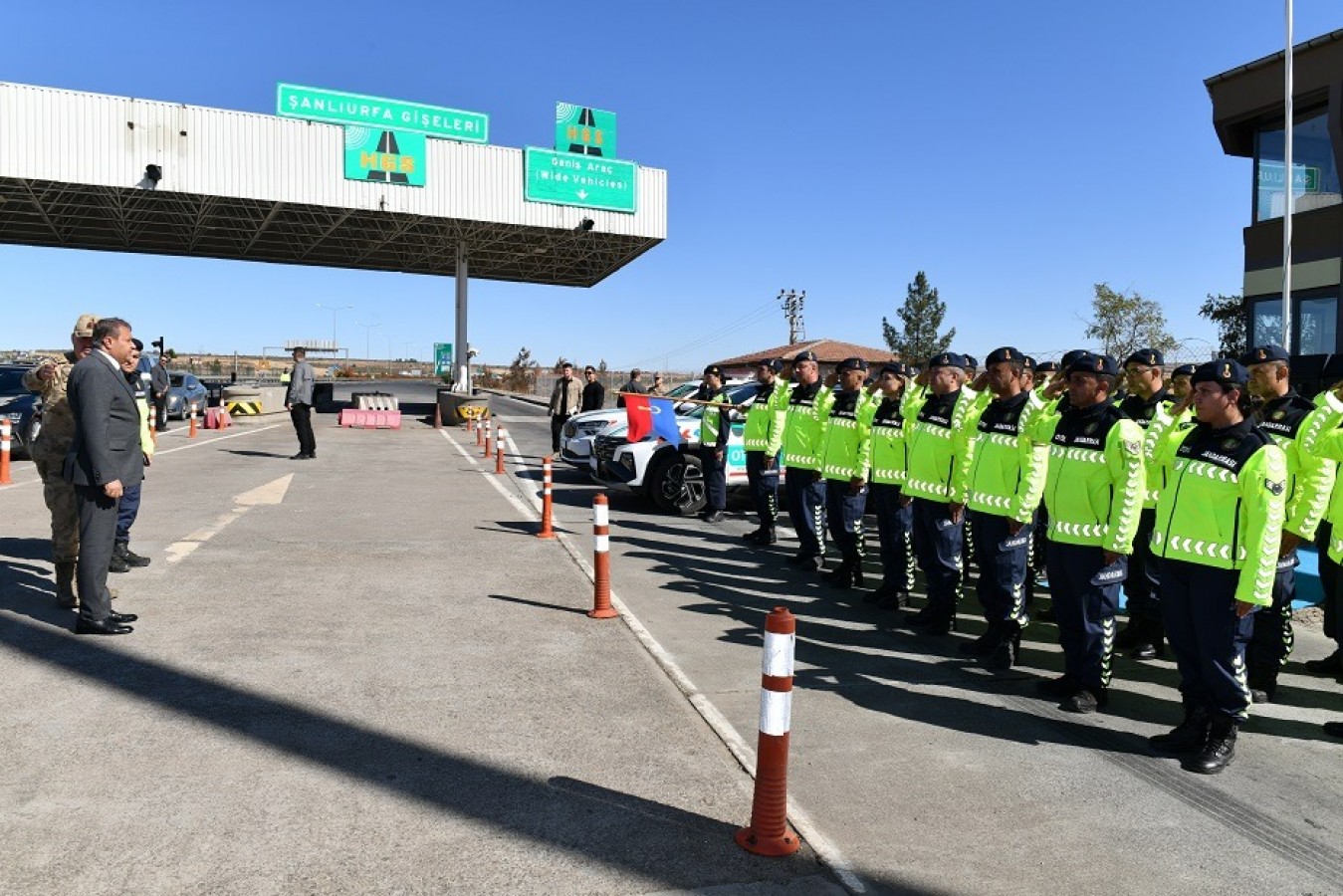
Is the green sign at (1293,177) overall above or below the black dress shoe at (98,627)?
above

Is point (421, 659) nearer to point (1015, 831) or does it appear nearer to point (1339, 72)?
point (1015, 831)

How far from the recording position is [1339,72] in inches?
722

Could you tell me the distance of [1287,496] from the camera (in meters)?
5.46

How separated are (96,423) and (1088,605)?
19.1 ft

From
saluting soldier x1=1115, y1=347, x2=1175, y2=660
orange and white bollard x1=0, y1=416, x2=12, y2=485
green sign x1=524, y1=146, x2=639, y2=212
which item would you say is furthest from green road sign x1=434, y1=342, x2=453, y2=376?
saluting soldier x1=1115, y1=347, x2=1175, y2=660

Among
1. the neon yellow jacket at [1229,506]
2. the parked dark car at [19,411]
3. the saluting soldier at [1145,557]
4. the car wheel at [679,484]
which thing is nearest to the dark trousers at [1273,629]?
the saluting soldier at [1145,557]

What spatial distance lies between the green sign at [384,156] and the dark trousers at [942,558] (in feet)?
90.3

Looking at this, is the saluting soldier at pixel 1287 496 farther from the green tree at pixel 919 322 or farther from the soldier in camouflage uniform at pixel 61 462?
the green tree at pixel 919 322

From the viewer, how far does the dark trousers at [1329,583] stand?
5.45 meters

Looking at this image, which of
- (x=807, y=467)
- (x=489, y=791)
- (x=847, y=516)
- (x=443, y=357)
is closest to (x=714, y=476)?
(x=807, y=467)

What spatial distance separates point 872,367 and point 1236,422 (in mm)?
5520

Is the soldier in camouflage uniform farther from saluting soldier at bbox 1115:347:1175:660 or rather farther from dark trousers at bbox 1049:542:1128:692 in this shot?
saluting soldier at bbox 1115:347:1175:660

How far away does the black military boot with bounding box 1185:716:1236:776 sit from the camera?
428 centimetres

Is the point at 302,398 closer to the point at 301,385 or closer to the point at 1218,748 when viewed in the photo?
the point at 301,385
